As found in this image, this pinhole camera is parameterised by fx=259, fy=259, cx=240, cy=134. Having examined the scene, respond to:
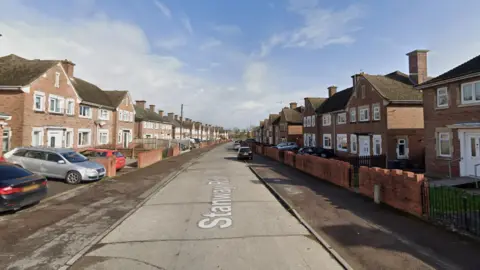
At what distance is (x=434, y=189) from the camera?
7453 mm

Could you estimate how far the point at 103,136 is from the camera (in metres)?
32.1

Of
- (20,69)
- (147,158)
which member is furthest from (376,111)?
(20,69)

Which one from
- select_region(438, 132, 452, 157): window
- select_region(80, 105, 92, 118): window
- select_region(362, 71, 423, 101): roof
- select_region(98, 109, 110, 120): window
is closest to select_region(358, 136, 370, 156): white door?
select_region(362, 71, 423, 101): roof

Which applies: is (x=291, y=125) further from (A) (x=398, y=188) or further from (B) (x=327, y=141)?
(A) (x=398, y=188)

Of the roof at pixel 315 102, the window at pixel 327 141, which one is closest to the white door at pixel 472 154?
the window at pixel 327 141

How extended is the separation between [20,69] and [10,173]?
18099 mm

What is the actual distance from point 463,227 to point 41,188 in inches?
488


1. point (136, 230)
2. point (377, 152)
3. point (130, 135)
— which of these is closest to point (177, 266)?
point (136, 230)

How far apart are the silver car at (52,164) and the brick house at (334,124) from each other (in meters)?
25.1

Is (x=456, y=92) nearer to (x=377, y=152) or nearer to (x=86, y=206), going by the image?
(x=377, y=152)

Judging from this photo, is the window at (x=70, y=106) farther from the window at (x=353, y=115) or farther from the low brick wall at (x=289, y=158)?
the window at (x=353, y=115)

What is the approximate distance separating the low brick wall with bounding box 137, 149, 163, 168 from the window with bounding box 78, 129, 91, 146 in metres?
8.06

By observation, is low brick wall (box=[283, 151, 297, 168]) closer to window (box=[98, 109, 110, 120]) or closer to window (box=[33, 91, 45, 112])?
window (box=[33, 91, 45, 112])

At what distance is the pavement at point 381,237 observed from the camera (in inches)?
195
